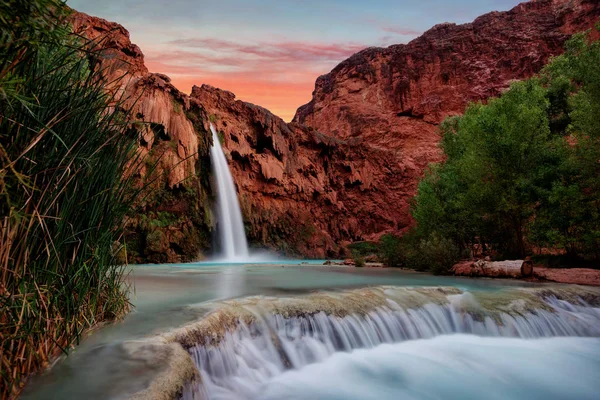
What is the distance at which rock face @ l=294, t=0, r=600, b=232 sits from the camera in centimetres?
5156

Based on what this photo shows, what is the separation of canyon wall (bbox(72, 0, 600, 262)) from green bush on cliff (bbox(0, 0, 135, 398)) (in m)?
0.89

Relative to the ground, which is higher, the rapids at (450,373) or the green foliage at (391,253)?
the green foliage at (391,253)

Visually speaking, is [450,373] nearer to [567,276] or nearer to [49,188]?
[49,188]

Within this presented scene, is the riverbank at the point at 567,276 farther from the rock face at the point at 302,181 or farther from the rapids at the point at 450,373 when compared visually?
the rock face at the point at 302,181

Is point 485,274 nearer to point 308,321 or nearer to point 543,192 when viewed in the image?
point 543,192

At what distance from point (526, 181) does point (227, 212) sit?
67.7 ft

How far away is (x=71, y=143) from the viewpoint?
307 centimetres

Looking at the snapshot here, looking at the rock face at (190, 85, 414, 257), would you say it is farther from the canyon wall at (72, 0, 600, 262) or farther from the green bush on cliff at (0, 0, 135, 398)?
the green bush on cliff at (0, 0, 135, 398)

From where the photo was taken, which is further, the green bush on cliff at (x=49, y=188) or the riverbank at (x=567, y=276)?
the riverbank at (x=567, y=276)

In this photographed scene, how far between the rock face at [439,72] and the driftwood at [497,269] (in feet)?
118

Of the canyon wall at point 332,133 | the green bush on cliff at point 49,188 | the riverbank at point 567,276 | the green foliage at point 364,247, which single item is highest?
the canyon wall at point 332,133

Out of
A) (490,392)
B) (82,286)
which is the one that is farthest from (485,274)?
(82,286)

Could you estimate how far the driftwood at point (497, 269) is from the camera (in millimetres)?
11902

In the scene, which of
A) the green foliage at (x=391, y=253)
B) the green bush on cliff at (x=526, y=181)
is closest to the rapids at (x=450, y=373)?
the green bush on cliff at (x=526, y=181)
